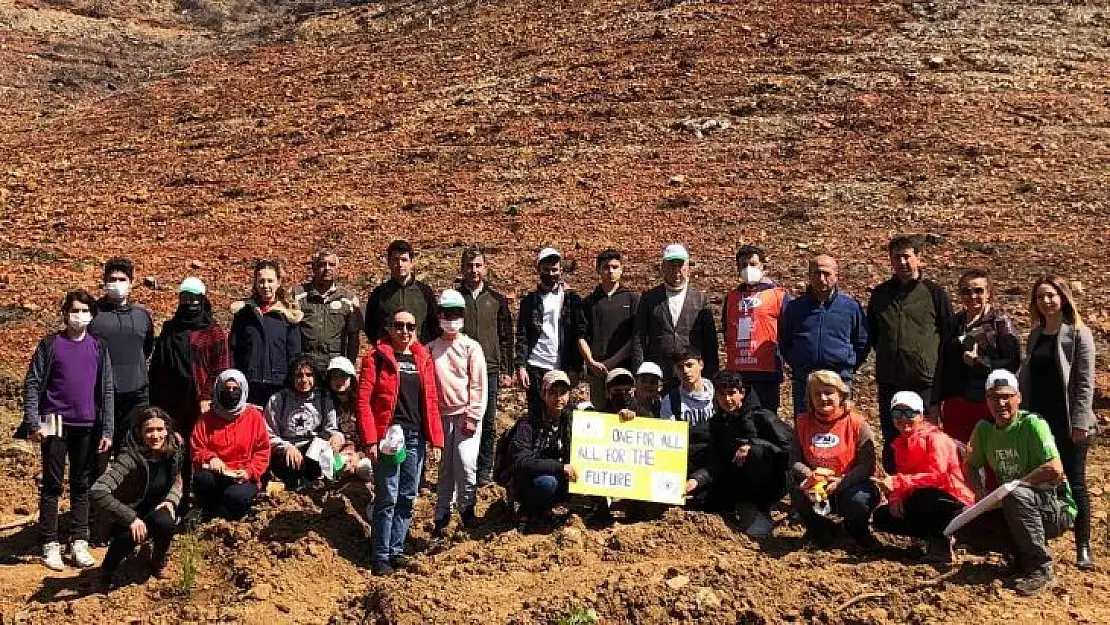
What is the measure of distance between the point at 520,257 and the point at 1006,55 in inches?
395

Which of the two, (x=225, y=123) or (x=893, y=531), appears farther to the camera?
(x=225, y=123)

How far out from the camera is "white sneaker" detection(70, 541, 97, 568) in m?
7.36

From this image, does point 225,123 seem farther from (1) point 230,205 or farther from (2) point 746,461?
(2) point 746,461

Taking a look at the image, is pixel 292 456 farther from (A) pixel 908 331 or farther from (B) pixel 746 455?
(A) pixel 908 331

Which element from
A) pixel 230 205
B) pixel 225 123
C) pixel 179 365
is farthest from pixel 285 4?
pixel 179 365

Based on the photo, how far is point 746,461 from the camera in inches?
279

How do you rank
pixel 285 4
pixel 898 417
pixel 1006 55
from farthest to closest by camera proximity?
pixel 285 4
pixel 1006 55
pixel 898 417

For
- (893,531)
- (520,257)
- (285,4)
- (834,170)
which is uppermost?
(285,4)

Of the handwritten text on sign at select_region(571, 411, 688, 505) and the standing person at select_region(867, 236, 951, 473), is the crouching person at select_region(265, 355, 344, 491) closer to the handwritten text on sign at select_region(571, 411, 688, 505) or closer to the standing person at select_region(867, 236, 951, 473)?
the handwritten text on sign at select_region(571, 411, 688, 505)

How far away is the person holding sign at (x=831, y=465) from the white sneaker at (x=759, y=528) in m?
0.28

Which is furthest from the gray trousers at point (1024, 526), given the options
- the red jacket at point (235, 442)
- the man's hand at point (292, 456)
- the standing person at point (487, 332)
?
the red jacket at point (235, 442)

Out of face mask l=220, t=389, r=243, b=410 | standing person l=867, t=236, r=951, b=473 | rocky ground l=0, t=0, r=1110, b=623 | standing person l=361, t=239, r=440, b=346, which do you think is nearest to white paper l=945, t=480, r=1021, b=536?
rocky ground l=0, t=0, r=1110, b=623

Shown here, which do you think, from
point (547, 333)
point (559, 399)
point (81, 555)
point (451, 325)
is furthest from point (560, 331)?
point (81, 555)

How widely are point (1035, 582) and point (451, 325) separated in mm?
3793
